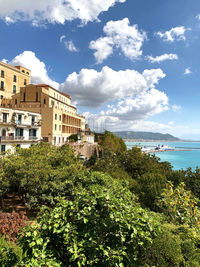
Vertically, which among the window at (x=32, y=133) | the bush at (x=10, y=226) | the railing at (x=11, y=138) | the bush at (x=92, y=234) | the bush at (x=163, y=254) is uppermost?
the window at (x=32, y=133)

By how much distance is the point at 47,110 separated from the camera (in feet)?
123

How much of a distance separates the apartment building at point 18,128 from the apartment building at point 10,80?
14982 mm

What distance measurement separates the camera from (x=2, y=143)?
28406 mm

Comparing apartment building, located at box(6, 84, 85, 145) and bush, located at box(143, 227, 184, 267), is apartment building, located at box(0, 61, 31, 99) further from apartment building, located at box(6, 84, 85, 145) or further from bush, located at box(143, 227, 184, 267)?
bush, located at box(143, 227, 184, 267)

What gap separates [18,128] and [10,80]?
20.5 m

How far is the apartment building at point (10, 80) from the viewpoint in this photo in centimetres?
4197

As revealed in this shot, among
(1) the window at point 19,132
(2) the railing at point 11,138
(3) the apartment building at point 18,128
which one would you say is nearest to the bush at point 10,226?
(3) the apartment building at point 18,128

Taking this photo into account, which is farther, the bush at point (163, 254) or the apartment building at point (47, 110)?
the apartment building at point (47, 110)

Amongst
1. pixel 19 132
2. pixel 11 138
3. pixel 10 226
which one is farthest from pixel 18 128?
pixel 10 226

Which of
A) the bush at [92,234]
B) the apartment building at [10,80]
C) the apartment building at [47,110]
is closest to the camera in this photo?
the bush at [92,234]

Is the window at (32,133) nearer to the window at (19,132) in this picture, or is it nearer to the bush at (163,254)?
the window at (19,132)

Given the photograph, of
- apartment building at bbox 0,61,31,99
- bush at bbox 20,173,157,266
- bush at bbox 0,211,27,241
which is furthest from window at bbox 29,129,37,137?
bush at bbox 20,173,157,266

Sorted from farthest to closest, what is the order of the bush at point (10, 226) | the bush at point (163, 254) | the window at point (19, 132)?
the window at point (19, 132), the bush at point (10, 226), the bush at point (163, 254)

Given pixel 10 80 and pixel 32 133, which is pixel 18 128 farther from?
pixel 10 80
